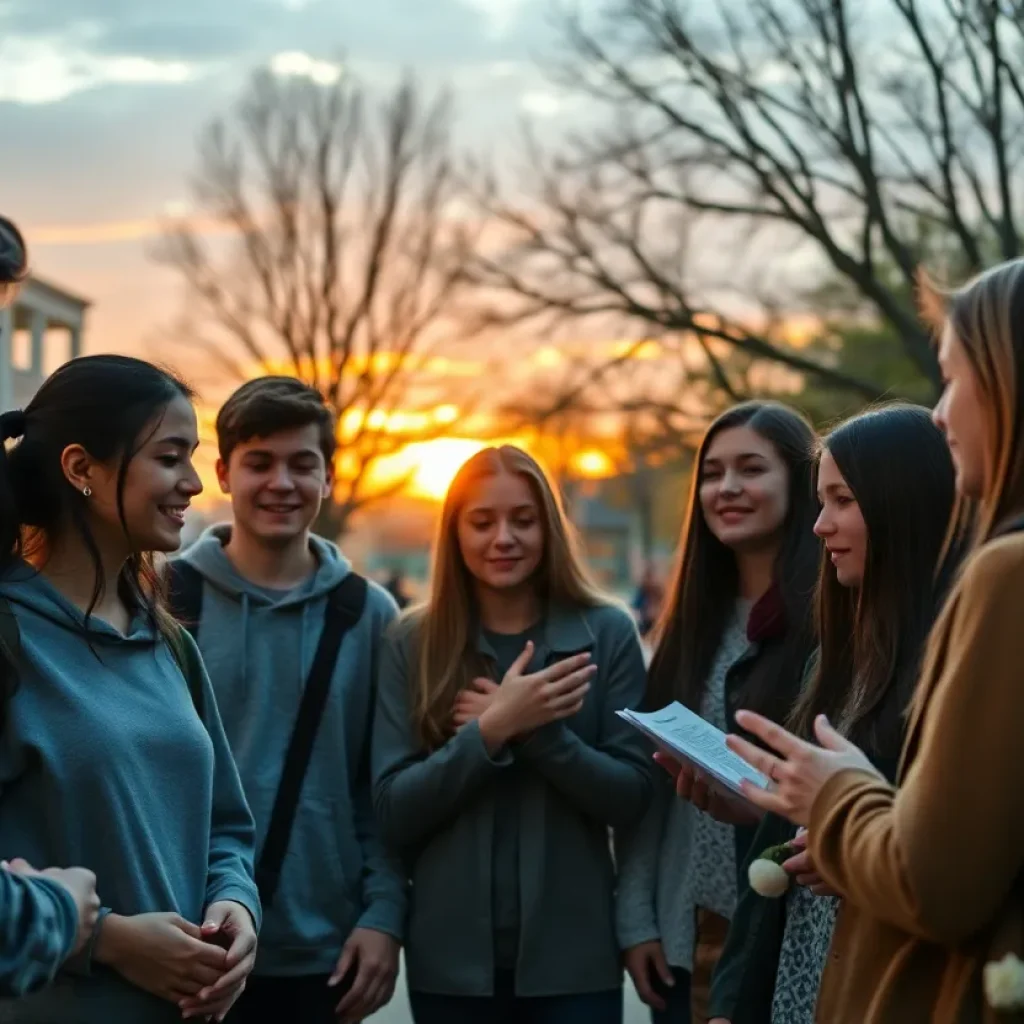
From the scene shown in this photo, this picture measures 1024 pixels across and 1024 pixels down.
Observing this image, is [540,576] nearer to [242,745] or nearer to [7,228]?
[242,745]

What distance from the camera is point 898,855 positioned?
2.41m

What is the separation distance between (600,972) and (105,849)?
5.90ft

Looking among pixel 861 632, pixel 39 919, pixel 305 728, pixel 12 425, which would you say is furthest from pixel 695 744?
pixel 12 425

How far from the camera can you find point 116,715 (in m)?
3.09

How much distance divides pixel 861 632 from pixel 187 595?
2.03 metres

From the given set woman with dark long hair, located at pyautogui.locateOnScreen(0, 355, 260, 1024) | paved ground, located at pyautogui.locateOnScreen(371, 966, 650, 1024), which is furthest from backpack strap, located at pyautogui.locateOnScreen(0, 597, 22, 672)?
paved ground, located at pyautogui.locateOnScreen(371, 966, 650, 1024)

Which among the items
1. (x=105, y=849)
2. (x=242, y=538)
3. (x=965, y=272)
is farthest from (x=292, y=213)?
(x=105, y=849)

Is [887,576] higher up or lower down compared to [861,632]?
higher up

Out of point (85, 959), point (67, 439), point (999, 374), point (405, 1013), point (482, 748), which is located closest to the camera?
point (999, 374)

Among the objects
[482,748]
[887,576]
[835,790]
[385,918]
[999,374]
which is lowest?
[385,918]

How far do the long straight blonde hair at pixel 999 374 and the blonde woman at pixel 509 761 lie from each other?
1.93 metres

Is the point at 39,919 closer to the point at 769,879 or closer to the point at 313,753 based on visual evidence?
the point at 769,879

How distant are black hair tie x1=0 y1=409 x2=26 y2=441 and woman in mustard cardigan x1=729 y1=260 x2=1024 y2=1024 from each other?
1.60m

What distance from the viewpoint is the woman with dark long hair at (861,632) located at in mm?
3354
